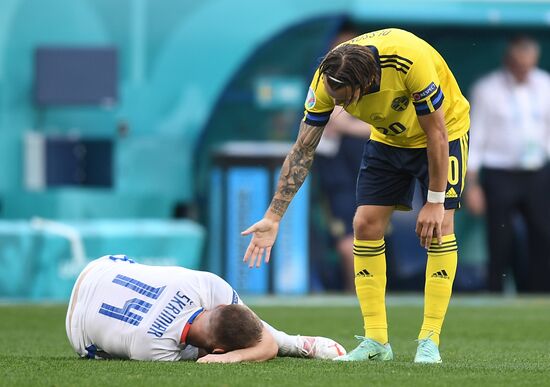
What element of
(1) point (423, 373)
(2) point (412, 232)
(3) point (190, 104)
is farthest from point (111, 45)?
(1) point (423, 373)

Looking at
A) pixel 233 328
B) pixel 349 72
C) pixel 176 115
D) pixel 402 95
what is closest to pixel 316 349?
pixel 233 328

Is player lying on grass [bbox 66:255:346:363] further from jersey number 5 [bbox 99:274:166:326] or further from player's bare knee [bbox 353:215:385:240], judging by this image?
player's bare knee [bbox 353:215:385:240]

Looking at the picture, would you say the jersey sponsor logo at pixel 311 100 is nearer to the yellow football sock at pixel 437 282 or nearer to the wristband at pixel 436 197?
the wristband at pixel 436 197

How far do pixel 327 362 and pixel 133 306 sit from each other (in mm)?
1019

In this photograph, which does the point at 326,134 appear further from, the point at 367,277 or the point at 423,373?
the point at 423,373

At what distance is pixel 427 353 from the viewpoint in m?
7.07

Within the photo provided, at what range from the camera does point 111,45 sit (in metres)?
14.1

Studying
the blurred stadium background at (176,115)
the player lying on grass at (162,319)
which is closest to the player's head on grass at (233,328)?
the player lying on grass at (162,319)

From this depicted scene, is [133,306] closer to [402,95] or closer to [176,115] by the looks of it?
[402,95]

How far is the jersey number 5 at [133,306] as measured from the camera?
6715 millimetres

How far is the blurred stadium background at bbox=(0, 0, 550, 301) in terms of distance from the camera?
1384 cm

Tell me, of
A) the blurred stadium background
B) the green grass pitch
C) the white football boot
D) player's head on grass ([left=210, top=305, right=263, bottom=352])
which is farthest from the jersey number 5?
the blurred stadium background

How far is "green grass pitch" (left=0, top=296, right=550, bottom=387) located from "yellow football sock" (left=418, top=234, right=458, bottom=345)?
20 centimetres

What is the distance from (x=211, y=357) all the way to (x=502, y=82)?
888 cm
